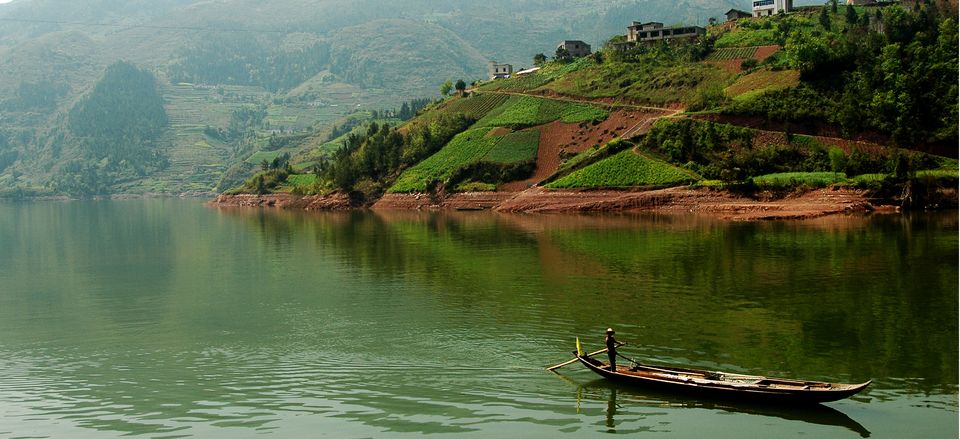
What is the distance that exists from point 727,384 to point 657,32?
158 m

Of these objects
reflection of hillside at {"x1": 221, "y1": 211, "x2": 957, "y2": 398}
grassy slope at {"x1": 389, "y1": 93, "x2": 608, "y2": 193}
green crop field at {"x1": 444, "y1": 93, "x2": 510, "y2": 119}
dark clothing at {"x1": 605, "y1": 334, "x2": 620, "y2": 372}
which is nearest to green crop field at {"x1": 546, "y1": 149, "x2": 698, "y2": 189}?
grassy slope at {"x1": 389, "y1": 93, "x2": 608, "y2": 193}

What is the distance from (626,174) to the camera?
118375mm

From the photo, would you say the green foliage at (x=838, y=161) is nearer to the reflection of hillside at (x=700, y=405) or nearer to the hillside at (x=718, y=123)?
the hillside at (x=718, y=123)

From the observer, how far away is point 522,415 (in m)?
28.0

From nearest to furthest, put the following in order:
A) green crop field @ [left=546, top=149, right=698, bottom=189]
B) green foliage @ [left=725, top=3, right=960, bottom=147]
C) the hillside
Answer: the hillside → green foliage @ [left=725, top=3, right=960, bottom=147] → green crop field @ [left=546, top=149, right=698, bottom=189]

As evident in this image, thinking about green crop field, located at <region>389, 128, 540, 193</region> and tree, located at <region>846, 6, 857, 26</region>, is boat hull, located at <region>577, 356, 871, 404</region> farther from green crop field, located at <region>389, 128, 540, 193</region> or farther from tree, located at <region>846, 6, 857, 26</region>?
tree, located at <region>846, 6, 857, 26</region>

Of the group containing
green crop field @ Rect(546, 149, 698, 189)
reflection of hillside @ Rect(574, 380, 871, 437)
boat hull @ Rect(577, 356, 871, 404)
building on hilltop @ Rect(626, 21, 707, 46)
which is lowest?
reflection of hillside @ Rect(574, 380, 871, 437)

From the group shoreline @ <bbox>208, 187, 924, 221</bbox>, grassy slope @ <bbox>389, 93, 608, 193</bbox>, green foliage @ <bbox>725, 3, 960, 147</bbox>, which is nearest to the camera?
shoreline @ <bbox>208, 187, 924, 221</bbox>

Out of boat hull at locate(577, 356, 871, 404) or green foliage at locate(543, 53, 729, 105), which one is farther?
green foliage at locate(543, 53, 729, 105)

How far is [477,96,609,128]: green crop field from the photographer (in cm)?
14388

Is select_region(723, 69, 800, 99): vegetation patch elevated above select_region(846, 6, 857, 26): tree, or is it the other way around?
select_region(846, 6, 857, 26): tree

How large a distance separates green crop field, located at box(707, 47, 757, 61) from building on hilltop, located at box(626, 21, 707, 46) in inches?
747

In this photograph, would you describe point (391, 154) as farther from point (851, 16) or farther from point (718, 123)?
point (851, 16)

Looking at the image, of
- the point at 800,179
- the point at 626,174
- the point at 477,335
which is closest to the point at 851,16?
the point at 626,174
